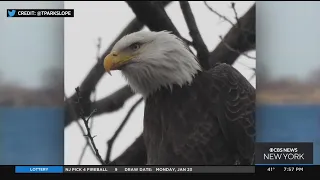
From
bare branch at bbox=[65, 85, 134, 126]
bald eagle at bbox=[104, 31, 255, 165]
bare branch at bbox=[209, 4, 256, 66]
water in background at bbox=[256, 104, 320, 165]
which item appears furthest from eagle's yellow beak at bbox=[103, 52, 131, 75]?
water in background at bbox=[256, 104, 320, 165]

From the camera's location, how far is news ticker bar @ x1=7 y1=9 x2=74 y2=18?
2725 millimetres

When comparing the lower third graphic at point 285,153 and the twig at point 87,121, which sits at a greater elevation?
the twig at point 87,121

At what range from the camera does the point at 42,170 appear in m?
2.71

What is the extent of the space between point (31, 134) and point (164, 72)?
56 centimetres

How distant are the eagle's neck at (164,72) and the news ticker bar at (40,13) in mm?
312

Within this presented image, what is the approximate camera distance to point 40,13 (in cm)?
273

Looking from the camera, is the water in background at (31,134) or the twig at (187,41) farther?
the twig at (187,41)

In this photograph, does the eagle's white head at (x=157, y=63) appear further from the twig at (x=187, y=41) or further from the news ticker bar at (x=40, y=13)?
the news ticker bar at (x=40, y=13)

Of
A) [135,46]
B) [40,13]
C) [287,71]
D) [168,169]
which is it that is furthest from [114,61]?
[287,71]

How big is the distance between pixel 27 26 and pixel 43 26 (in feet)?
0.20

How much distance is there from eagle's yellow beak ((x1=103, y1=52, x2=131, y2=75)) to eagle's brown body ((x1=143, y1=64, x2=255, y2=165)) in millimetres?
250

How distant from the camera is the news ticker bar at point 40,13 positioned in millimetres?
2725

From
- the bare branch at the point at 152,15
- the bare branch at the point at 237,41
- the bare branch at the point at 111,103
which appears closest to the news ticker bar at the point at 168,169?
the bare branch at the point at 111,103

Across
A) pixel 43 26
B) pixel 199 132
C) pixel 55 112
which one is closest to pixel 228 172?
pixel 199 132
